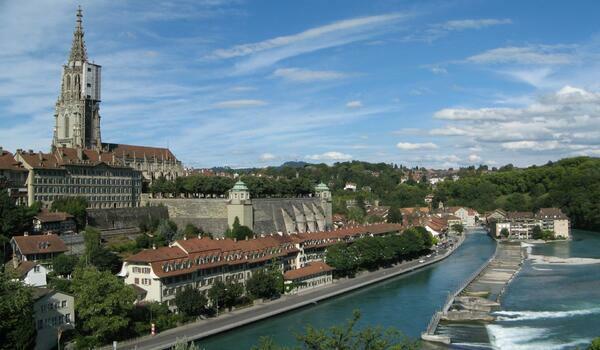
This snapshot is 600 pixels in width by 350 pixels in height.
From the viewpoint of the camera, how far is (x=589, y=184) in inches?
3617

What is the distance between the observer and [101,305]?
92.2 ft

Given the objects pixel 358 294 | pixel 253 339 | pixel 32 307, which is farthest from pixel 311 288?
pixel 32 307

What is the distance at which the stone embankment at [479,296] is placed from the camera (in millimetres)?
34375

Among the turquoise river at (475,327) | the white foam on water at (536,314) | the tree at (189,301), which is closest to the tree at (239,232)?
the turquoise river at (475,327)

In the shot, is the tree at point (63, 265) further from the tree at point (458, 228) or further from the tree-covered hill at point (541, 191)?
the tree-covered hill at point (541, 191)

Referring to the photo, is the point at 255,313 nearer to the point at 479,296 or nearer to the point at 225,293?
the point at 225,293

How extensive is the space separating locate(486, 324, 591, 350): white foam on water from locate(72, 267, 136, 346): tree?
53.9ft

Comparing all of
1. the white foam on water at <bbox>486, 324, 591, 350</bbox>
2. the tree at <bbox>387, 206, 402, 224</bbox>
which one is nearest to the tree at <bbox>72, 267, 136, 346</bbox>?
the white foam on water at <bbox>486, 324, 591, 350</bbox>

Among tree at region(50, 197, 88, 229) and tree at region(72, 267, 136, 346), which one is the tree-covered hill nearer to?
tree at region(50, 197, 88, 229)

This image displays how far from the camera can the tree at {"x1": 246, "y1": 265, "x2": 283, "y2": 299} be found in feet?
124

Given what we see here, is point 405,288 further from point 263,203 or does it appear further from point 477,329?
point 263,203

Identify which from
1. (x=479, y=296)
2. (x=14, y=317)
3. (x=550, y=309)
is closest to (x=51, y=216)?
(x=14, y=317)

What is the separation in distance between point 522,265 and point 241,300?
28969mm

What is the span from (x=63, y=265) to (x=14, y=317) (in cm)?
1141
